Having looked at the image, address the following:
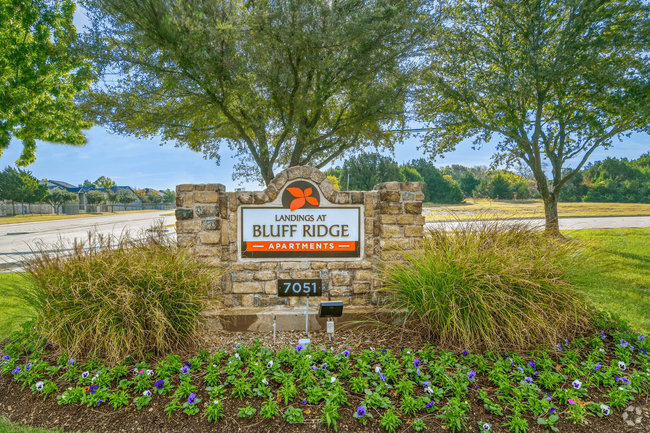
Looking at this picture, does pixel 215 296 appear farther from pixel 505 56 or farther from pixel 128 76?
pixel 505 56

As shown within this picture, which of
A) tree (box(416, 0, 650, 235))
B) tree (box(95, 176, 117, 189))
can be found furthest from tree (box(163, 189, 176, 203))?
tree (box(416, 0, 650, 235))

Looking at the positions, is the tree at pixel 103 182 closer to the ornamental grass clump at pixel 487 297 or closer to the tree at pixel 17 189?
the tree at pixel 17 189

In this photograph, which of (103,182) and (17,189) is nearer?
(17,189)

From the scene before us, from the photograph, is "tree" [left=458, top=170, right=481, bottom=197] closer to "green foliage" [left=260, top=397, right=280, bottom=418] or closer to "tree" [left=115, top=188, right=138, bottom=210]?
"green foliage" [left=260, top=397, right=280, bottom=418]

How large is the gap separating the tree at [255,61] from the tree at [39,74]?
2.59 ft

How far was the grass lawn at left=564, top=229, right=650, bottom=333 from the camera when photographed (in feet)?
14.0

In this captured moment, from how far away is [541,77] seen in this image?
9.48 meters

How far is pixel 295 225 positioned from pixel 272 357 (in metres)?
1.64

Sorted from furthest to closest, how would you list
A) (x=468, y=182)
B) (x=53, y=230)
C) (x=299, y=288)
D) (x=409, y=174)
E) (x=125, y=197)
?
1. (x=125, y=197)
2. (x=468, y=182)
3. (x=409, y=174)
4. (x=53, y=230)
5. (x=299, y=288)

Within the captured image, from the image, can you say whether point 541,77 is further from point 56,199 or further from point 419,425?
point 56,199

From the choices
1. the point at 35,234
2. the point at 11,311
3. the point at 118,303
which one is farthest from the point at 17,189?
the point at 118,303

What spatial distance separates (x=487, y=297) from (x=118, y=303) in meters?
3.61

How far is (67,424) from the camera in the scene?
2.42 meters

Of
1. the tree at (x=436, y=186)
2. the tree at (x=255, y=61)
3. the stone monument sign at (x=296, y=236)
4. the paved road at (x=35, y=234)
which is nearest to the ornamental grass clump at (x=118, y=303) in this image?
the stone monument sign at (x=296, y=236)
